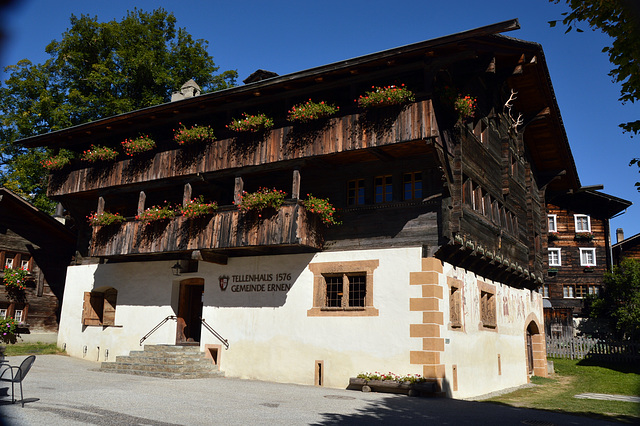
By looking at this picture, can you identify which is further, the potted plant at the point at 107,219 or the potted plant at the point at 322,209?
the potted plant at the point at 107,219

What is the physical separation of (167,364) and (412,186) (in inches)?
351

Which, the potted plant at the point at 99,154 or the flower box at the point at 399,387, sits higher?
the potted plant at the point at 99,154

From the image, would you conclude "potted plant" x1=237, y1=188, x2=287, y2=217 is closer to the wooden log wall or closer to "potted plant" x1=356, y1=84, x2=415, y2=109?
the wooden log wall

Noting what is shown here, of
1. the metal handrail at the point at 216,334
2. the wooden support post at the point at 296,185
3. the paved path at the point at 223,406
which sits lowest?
the paved path at the point at 223,406

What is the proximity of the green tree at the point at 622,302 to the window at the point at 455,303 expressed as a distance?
724 inches

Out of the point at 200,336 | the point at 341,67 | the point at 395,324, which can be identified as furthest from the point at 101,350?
the point at 341,67

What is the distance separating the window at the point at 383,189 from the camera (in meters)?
16.8

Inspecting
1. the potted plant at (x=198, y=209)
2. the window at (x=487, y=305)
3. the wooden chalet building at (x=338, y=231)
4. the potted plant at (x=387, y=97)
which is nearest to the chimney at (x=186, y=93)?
the wooden chalet building at (x=338, y=231)

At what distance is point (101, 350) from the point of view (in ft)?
68.6

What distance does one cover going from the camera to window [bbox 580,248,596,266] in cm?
4122

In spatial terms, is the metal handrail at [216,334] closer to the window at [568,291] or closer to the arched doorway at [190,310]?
the arched doorway at [190,310]

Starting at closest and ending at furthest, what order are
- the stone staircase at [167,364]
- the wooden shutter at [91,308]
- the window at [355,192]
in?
1. the stone staircase at [167,364]
2. the window at [355,192]
3. the wooden shutter at [91,308]

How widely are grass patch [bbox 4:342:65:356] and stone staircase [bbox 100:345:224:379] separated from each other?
5.02m

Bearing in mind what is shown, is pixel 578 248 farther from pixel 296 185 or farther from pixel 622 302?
pixel 296 185
